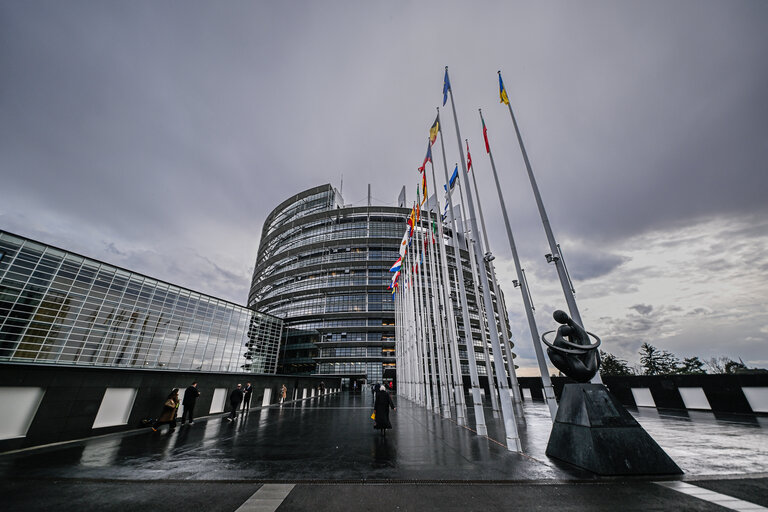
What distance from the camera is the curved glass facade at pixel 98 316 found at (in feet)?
48.1

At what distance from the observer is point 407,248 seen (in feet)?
84.9

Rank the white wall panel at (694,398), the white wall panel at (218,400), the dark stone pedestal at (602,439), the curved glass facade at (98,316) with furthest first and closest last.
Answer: the white wall panel at (218,400) → the curved glass facade at (98,316) → the white wall panel at (694,398) → the dark stone pedestal at (602,439)

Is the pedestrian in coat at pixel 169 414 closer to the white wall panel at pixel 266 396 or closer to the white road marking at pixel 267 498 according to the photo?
the white road marking at pixel 267 498

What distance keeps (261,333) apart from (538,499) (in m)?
40.6

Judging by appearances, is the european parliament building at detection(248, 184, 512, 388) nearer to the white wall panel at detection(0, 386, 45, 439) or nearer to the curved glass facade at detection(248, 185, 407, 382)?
the curved glass facade at detection(248, 185, 407, 382)

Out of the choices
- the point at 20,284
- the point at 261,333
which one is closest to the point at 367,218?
the point at 261,333

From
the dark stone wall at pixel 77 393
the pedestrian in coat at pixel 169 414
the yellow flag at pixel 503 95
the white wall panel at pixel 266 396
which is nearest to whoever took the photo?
the dark stone wall at pixel 77 393

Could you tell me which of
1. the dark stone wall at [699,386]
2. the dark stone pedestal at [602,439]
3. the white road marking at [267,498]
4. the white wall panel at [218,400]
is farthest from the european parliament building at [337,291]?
the white road marking at [267,498]

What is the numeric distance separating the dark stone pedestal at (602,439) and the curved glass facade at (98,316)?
2035cm

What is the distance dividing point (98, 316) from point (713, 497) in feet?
90.8

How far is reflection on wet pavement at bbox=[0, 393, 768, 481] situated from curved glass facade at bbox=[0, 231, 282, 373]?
1076cm

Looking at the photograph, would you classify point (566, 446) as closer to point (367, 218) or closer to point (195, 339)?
point (195, 339)

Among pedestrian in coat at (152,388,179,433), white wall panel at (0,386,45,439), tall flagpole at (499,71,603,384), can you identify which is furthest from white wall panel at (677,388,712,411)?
white wall panel at (0,386,45,439)

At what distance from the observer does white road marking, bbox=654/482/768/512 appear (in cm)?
346
